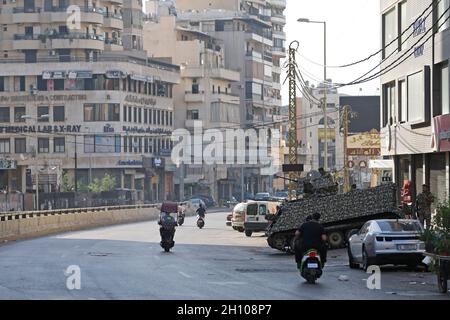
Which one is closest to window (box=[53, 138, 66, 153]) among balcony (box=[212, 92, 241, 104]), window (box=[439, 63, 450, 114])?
balcony (box=[212, 92, 241, 104])

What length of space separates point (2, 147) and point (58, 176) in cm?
808

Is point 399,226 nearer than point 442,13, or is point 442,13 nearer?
point 399,226

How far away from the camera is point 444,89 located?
4609 cm

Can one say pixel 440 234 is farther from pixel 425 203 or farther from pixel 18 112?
pixel 18 112

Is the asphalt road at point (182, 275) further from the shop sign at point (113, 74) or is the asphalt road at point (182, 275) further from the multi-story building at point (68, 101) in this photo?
the shop sign at point (113, 74)

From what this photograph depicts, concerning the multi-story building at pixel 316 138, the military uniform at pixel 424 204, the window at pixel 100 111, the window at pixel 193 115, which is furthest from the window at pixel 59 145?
the military uniform at pixel 424 204

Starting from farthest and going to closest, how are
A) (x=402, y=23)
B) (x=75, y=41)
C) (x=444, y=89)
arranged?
(x=75, y=41) → (x=402, y=23) → (x=444, y=89)

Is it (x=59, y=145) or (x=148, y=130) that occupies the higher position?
(x=148, y=130)

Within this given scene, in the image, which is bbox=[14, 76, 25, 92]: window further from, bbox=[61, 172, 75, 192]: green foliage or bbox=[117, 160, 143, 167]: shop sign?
bbox=[117, 160, 143, 167]: shop sign

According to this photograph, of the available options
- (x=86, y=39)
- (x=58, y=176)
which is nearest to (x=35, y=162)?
(x=58, y=176)

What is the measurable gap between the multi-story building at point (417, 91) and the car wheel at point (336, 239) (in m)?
5.82

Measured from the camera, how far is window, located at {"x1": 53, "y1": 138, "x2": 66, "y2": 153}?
11212cm

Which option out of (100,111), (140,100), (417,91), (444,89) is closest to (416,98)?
(417,91)

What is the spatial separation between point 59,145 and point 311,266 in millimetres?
89169
